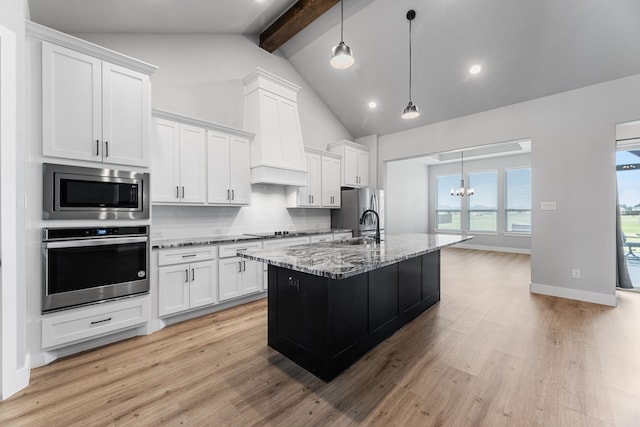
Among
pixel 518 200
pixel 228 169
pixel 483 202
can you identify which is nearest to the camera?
pixel 228 169

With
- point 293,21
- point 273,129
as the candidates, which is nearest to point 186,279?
point 273,129

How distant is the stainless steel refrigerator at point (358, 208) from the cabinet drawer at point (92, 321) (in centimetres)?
365

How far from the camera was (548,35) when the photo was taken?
3434mm

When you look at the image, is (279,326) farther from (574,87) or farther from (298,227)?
(574,87)

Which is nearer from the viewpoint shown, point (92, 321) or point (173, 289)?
point (92, 321)

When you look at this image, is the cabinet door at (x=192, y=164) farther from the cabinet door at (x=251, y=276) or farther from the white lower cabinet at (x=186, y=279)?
the cabinet door at (x=251, y=276)

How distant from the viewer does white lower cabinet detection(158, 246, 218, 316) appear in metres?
2.93

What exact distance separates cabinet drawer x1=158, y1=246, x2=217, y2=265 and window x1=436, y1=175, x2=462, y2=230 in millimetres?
8553

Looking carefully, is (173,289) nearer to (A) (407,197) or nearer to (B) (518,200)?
(A) (407,197)

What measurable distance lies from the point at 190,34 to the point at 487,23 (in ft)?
13.0

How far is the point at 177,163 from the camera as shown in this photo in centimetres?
328

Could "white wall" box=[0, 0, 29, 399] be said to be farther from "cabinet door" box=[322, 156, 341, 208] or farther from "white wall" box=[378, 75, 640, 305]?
"white wall" box=[378, 75, 640, 305]

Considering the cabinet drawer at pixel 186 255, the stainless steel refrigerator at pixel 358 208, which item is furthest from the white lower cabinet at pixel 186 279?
the stainless steel refrigerator at pixel 358 208

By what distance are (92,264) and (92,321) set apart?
1.66 ft
